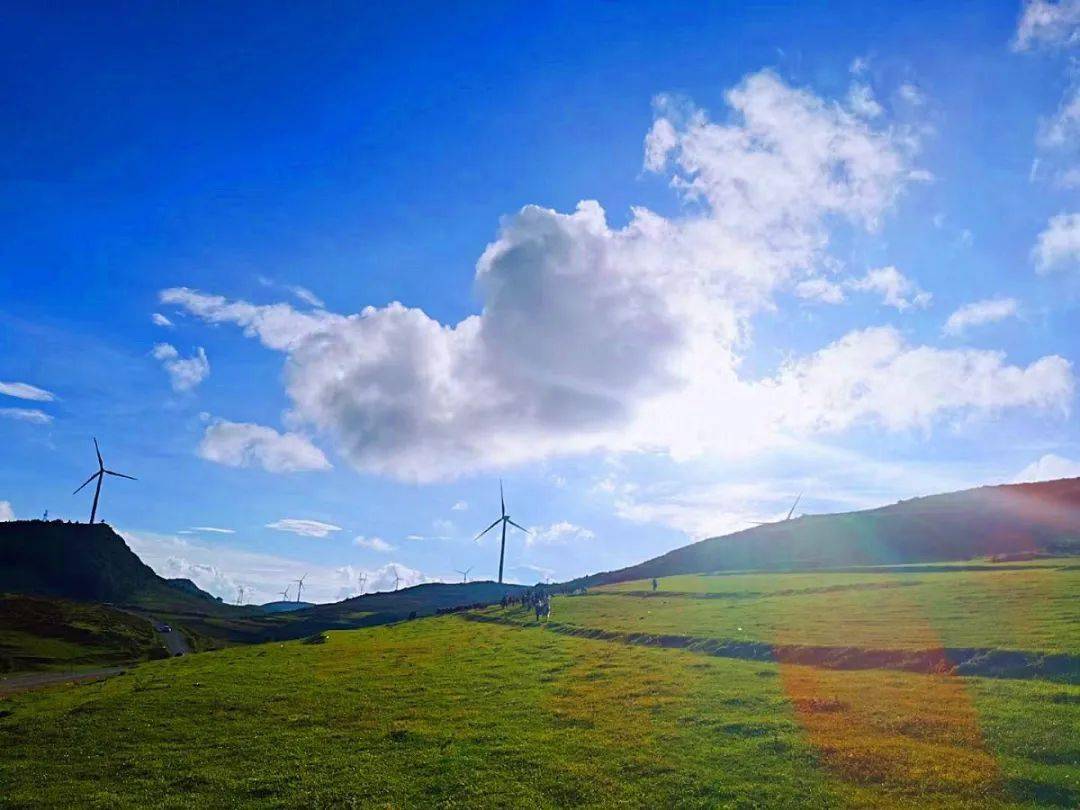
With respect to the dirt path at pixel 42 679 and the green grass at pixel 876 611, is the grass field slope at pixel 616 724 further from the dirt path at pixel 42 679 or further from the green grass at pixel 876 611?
the dirt path at pixel 42 679

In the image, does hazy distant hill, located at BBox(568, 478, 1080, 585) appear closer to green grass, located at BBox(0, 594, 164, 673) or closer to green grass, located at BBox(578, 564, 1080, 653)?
green grass, located at BBox(578, 564, 1080, 653)

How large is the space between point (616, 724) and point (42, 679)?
241ft

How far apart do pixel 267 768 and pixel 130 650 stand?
4110 inches

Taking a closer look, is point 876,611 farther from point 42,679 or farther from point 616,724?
point 42,679

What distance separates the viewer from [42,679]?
78.3 metres

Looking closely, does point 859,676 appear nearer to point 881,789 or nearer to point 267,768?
point 881,789

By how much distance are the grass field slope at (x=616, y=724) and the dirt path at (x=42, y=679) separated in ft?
43.7

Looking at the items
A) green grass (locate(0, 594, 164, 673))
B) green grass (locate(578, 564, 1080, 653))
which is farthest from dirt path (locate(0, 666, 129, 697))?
green grass (locate(578, 564, 1080, 653))

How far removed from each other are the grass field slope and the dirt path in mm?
13326

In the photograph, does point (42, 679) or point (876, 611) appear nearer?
point (876, 611)

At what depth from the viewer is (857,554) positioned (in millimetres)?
169000

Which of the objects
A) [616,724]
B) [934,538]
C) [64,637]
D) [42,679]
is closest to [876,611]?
[616,724]

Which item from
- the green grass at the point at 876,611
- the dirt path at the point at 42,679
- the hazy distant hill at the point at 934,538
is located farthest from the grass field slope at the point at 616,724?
the hazy distant hill at the point at 934,538

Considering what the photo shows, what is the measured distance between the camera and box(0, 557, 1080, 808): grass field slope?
26.3 m
